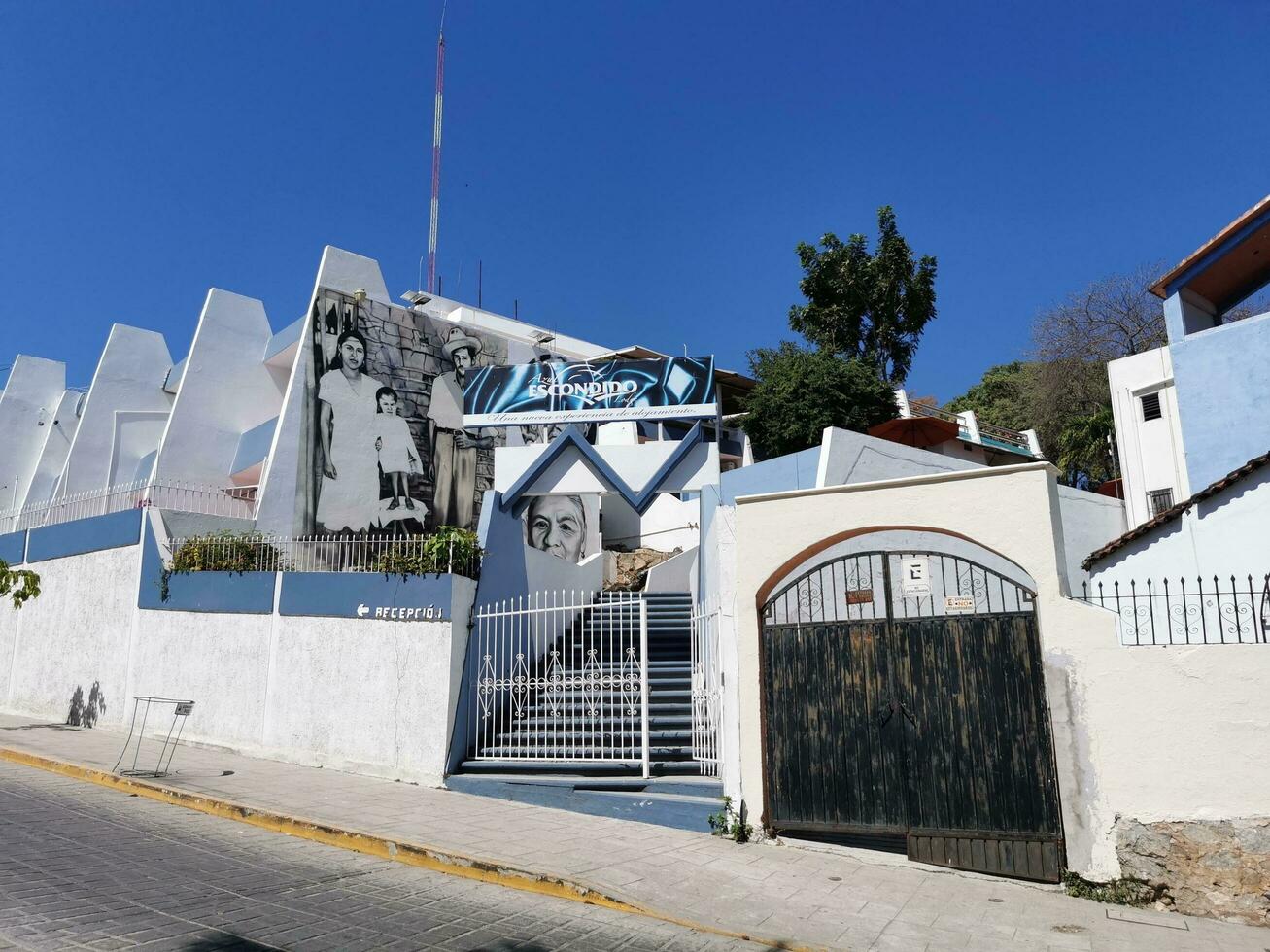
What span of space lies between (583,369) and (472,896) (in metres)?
12.9

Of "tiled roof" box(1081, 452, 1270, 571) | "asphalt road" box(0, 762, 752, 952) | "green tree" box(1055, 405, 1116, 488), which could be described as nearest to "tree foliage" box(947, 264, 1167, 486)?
"green tree" box(1055, 405, 1116, 488)

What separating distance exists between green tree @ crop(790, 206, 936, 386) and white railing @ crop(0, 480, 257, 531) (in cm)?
2215

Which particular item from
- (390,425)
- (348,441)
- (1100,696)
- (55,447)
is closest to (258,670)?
(348,441)

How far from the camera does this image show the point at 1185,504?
13.9m

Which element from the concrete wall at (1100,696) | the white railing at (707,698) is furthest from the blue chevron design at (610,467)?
the concrete wall at (1100,696)

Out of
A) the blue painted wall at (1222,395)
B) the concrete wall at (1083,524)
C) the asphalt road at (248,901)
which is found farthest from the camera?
the concrete wall at (1083,524)

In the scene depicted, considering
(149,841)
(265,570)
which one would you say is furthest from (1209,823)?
(265,570)

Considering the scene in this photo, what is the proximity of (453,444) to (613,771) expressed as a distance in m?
15.0

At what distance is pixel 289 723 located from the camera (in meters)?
12.1

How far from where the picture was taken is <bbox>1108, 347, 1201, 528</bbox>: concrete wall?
63.2ft

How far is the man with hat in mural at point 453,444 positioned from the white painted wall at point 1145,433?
15918 mm

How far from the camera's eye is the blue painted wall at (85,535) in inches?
594

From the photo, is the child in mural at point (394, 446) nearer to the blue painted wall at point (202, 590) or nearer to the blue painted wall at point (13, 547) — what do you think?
the blue painted wall at point (202, 590)

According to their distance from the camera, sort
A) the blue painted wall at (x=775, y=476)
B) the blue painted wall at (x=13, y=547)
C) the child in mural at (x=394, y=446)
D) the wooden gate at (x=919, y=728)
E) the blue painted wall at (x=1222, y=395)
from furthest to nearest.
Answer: the child in mural at (x=394, y=446)
the blue painted wall at (x=13, y=547)
the blue painted wall at (x=775, y=476)
the blue painted wall at (x=1222, y=395)
the wooden gate at (x=919, y=728)
